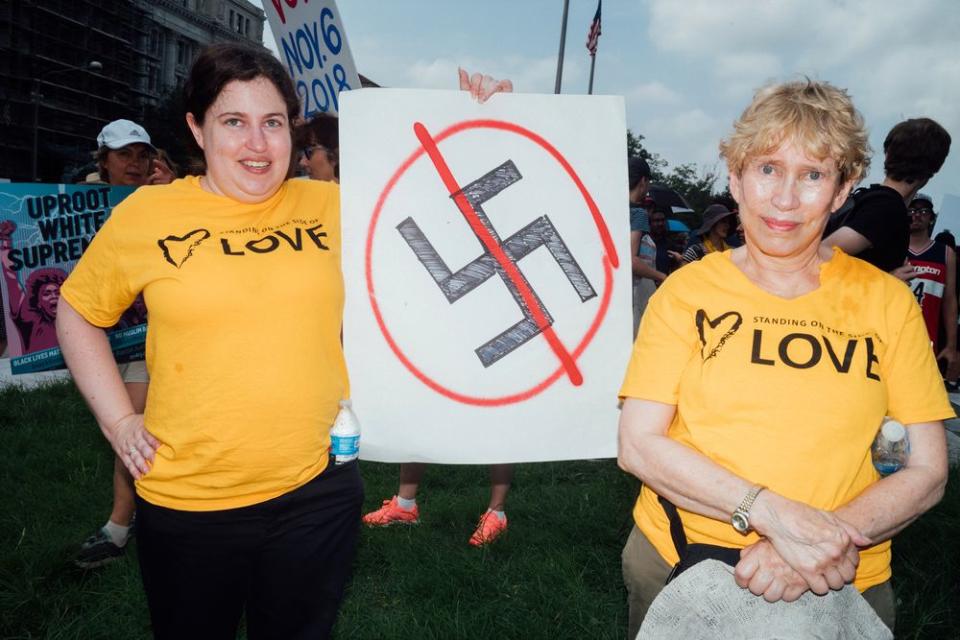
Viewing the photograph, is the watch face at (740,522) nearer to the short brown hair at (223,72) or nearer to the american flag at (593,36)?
the short brown hair at (223,72)

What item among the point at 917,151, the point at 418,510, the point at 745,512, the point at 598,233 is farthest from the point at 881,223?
the point at 418,510

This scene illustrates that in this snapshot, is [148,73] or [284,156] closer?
[284,156]

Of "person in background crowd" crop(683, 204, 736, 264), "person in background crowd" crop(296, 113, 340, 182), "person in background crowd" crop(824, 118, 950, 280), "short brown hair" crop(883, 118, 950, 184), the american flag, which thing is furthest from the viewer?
the american flag

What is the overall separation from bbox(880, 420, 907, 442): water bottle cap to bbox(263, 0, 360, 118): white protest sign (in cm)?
285

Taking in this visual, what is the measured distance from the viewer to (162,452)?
169 cm

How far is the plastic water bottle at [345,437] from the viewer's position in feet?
5.77

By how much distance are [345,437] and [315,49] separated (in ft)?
8.80

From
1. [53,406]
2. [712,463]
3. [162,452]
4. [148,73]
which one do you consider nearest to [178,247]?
[162,452]

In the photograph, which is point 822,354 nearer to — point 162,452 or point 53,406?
point 162,452

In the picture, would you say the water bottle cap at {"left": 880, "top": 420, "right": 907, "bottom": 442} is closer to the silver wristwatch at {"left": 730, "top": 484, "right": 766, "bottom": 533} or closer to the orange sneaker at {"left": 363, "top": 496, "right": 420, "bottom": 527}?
the silver wristwatch at {"left": 730, "top": 484, "right": 766, "bottom": 533}

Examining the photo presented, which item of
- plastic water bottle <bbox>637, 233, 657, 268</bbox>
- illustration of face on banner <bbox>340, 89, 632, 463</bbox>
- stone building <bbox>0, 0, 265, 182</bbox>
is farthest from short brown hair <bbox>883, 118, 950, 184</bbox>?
stone building <bbox>0, 0, 265, 182</bbox>

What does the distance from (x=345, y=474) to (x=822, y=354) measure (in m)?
1.11

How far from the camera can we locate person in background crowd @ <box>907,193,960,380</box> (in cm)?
455

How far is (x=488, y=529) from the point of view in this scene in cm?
321
